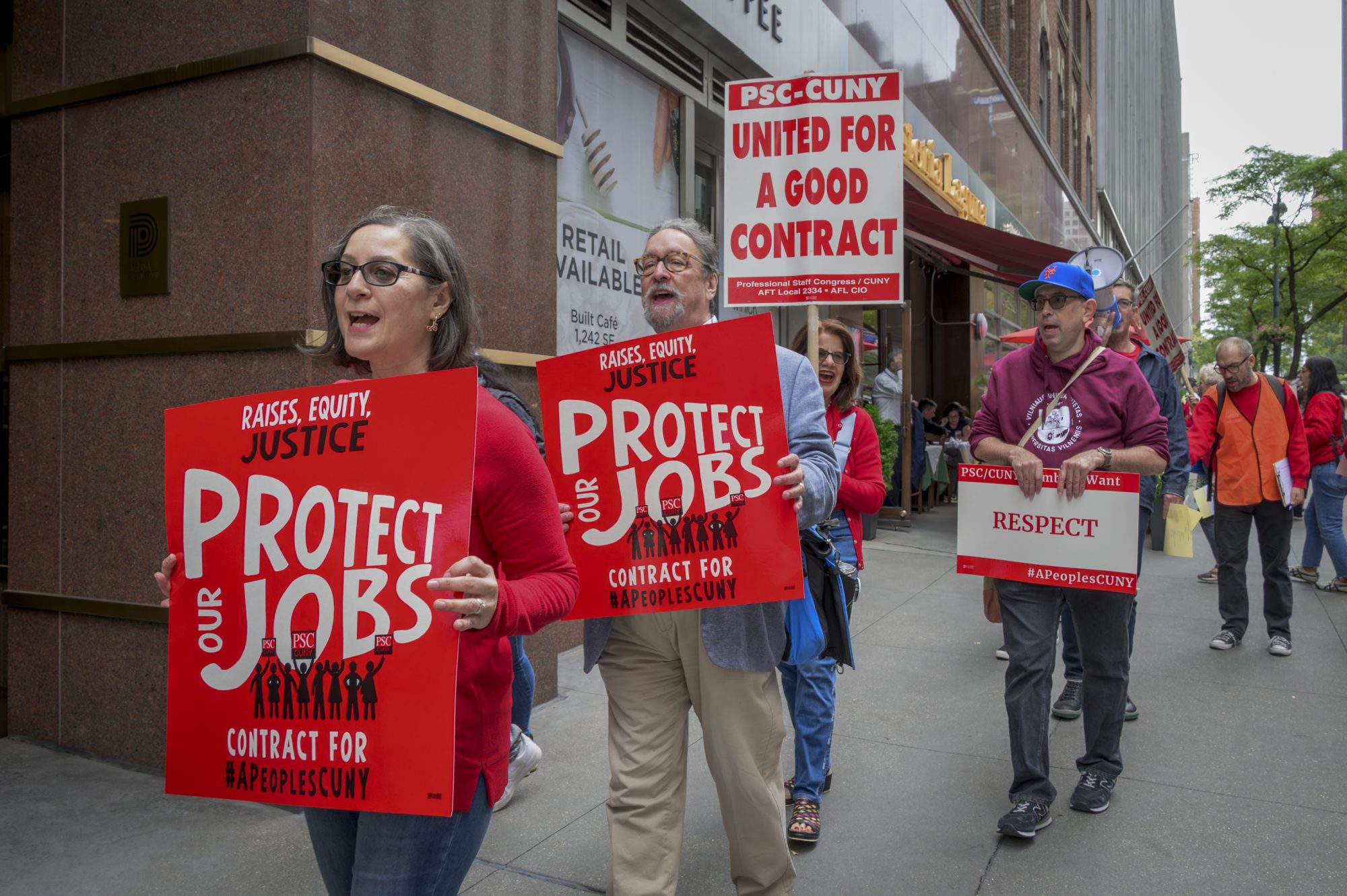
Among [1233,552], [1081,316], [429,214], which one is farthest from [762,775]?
[1233,552]

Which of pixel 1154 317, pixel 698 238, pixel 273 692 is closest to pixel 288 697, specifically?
pixel 273 692

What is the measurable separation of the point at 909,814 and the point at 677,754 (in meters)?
1.53

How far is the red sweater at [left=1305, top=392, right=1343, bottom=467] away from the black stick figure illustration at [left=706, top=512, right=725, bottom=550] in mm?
8378

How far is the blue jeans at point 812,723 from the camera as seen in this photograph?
3.76 m

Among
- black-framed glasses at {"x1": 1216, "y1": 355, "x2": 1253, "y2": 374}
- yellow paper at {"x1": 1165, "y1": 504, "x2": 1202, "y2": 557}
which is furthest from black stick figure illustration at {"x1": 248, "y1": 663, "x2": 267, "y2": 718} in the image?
black-framed glasses at {"x1": 1216, "y1": 355, "x2": 1253, "y2": 374}

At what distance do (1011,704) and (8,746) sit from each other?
4.17 m

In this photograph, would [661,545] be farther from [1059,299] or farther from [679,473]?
[1059,299]

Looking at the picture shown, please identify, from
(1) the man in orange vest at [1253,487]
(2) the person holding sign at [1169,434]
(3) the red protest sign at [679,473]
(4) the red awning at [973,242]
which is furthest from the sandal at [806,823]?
(4) the red awning at [973,242]

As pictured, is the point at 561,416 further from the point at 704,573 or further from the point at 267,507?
the point at 267,507

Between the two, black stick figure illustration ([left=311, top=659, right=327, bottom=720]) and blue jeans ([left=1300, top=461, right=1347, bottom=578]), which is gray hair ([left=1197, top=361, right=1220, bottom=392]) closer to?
blue jeans ([left=1300, top=461, right=1347, bottom=578])

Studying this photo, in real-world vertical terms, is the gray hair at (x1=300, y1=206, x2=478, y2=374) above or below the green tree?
below

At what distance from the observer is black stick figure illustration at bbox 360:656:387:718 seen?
1820 millimetres

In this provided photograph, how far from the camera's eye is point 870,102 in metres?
4.88

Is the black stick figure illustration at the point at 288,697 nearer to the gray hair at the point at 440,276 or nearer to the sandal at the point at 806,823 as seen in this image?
the gray hair at the point at 440,276
